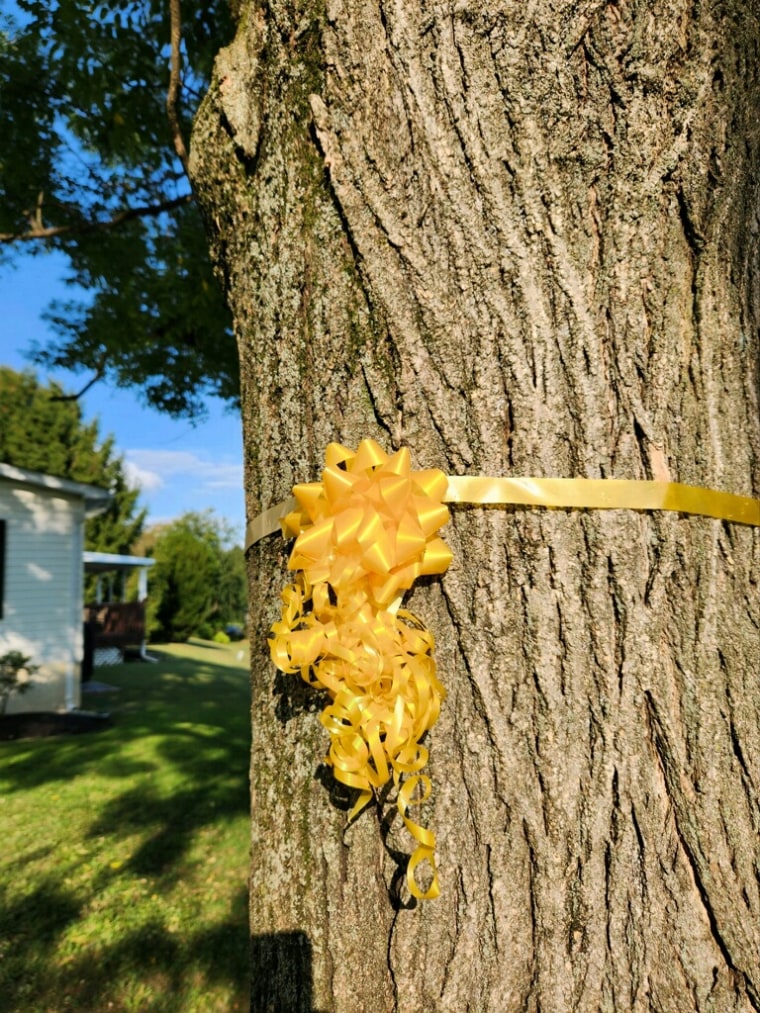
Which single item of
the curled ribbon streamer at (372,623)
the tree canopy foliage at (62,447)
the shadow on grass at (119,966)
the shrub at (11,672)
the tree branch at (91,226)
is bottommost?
the shadow on grass at (119,966)

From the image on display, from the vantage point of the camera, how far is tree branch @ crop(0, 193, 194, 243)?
537 cm

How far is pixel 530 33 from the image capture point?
1.19 meters

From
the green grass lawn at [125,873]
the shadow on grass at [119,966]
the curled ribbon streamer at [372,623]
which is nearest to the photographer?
the curled ribbon streamer at [372,623]

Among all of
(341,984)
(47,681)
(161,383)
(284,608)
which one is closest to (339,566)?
(284,608)

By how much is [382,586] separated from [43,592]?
11.1 meters

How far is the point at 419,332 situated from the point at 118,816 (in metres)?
5.21

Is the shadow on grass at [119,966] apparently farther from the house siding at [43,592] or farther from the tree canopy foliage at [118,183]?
the house siding at [43,592]

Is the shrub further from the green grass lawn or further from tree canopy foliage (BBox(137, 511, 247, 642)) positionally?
tree canopy foliage (BBox(137, 511, 247, 642))

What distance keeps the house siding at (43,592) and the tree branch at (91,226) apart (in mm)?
6046

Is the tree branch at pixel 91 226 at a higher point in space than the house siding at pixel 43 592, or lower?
higher

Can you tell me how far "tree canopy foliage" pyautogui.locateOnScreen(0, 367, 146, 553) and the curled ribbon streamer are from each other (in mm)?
23892

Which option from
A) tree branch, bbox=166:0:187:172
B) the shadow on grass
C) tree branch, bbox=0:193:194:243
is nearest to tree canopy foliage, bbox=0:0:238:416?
tree branch, bbox=0:193:194:243

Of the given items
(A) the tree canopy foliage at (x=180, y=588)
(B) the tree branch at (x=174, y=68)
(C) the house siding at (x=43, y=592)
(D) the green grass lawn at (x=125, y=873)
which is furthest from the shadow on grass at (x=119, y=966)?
(A) the tree canopy foliage at (x=180, y=588)

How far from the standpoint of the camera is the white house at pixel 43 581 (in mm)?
10383
